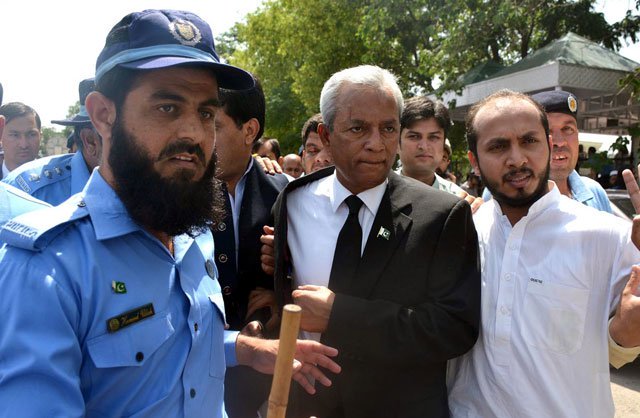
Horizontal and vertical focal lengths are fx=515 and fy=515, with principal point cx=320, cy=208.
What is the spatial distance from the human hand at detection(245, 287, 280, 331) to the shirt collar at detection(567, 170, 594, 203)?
Answer: 71.9 inches

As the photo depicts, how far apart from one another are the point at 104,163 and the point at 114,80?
0.23 m

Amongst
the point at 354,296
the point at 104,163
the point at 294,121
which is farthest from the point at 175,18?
the point at 294,121

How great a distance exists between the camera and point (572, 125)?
2.84m

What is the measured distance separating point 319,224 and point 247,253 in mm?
434

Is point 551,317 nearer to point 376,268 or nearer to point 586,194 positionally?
→ point 376,268

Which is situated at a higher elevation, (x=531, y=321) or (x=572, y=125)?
(x=572, y=125)

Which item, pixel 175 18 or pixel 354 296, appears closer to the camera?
pixel 175 18

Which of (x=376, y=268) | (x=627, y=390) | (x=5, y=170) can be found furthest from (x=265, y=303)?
(x=5, y=170)

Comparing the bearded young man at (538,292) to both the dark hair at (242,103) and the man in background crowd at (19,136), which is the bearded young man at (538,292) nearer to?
the dark hair at (242,103)

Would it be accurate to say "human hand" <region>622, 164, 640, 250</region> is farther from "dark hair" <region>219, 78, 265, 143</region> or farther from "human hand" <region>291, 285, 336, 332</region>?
"dark hair" <region>219, 78, 265, 143</region>

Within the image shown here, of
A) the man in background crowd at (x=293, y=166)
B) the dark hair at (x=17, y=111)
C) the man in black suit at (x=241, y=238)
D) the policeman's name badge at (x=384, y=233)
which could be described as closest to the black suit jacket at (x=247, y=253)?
the man in black suit at (x=241, y=238)

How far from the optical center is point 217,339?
155 centimetres

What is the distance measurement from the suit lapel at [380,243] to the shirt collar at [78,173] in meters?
1.77

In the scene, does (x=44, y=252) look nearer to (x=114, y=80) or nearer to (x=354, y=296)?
(x=114, y=80)
